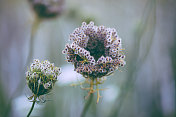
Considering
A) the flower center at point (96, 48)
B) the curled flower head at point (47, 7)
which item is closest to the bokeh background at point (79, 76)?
the curled flower head at point (47, 7)

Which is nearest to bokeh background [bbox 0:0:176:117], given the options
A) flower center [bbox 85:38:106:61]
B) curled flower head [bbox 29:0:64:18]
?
curled flower head [bbox 29:0:64:18]

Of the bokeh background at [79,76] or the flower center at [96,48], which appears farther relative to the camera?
the bokeh background at [79,76]

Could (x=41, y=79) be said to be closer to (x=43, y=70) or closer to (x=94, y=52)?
(x=43, y=70)

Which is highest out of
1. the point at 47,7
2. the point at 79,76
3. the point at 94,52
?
the point at 47,7

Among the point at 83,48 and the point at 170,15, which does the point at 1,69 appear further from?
the point at 170,15

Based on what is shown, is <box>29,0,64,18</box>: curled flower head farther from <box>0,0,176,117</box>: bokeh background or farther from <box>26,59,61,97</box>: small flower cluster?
<box>26,59,61,97</box>: small flower cluster

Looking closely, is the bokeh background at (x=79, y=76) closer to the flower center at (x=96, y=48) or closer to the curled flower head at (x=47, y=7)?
the curled flower head at (x=47, y=7)

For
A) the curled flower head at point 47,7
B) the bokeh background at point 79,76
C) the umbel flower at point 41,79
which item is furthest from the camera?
the bokeh background at point 79,76

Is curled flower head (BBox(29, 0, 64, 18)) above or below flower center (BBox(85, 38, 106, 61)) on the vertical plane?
above

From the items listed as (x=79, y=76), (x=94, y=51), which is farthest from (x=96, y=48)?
(x=79, y=76)
